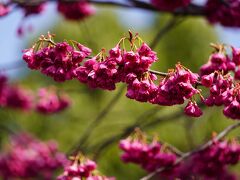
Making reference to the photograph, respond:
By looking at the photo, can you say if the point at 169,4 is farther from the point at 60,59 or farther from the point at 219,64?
the point at 60,59

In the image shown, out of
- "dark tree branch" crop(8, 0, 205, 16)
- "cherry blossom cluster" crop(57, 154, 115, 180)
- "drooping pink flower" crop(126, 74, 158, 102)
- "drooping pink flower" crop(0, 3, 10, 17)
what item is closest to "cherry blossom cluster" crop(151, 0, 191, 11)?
"dark tree branch" crop(8, 0, 205, 16)

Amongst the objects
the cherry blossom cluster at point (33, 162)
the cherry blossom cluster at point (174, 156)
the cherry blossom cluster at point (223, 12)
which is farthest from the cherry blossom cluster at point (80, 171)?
the cherry blossom cluster at point (33, 162)

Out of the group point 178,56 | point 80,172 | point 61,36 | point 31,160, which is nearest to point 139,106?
point 178,56

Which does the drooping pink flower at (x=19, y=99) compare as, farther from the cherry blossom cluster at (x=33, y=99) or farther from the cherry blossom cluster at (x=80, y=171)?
the cherry blossom cluster at (x=80, y=171)

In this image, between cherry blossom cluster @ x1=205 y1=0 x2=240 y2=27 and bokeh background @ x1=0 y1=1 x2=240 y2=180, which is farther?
bokeh background @ x1=0 y1=1 x2=240 y2=180

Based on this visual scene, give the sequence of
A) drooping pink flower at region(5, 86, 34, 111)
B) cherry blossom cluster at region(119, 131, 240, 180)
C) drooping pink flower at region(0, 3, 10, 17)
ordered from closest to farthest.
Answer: cherry blossom cluster at region(119, 131, 240, 180)
drooping pink flower at region(0, 3, 10, 17)
drooping pink flower at region(5, 86, 34, 111)

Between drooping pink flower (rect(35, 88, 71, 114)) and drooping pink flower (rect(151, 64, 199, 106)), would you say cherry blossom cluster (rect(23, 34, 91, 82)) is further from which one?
drooping pink flower (rect(35, 88, 71, 114))
